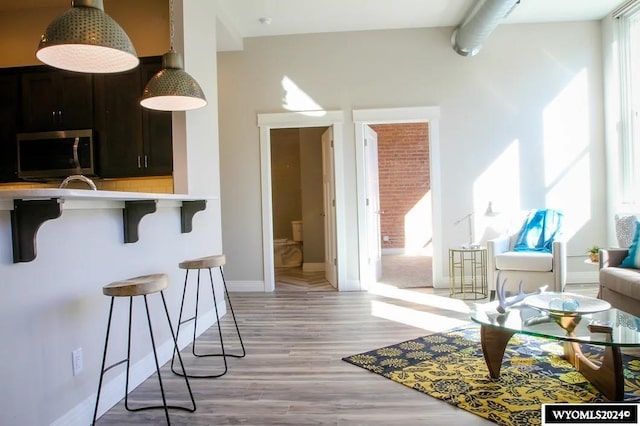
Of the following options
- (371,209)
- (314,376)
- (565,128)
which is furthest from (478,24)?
(314,376)

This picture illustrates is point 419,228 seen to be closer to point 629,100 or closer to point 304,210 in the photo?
point 304,210

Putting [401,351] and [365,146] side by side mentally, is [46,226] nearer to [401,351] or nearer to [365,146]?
[401,351]

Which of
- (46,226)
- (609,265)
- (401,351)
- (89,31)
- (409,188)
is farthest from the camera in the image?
(409,188)

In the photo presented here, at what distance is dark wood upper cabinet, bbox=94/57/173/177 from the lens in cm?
407

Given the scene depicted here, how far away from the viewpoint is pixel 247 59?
18.5 ft

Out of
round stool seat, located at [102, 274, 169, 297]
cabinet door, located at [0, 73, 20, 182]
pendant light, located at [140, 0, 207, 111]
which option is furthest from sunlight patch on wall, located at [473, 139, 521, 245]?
cabinet door, located at [0, 73, 20, 182]

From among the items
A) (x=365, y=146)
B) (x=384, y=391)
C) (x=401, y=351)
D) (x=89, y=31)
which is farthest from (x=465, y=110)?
(x=89, y=31)

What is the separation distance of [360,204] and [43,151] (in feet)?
11.2

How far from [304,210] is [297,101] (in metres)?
2.04

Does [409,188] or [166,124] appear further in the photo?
[409,188]

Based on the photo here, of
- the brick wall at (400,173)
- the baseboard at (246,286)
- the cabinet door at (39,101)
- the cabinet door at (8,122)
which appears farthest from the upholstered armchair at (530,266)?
the cabinet door at (8,122)

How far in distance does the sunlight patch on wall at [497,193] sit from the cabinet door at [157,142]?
3.56 meters

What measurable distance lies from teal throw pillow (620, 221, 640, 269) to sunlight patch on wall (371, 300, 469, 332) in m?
1.37

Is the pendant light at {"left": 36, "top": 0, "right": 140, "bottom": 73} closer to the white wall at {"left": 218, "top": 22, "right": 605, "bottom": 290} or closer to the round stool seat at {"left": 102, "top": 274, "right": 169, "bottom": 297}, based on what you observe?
the round stool seat at {"left": 102, "top": 274, "right": 169, "bottom": 297}
